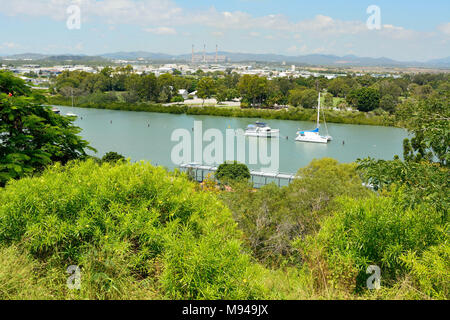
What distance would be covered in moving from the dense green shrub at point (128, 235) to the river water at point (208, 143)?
9.38 m

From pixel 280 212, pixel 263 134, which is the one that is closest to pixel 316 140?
pixel 263 134

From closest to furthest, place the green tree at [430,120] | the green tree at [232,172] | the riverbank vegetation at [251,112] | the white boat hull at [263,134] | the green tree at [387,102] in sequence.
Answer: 1. the green tree at [430,120]
2. the green tree at [232,172]
3. the white boat hull at [263,134]
4. the riverbank vegetation at [251,112]
5. the green tree at [387,102]

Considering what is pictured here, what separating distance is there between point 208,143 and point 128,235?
562 inches

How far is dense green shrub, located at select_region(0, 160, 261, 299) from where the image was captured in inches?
71.1

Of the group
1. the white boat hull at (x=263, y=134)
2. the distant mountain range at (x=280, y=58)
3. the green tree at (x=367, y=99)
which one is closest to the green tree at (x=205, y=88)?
the green tree at (x=367, y=99)

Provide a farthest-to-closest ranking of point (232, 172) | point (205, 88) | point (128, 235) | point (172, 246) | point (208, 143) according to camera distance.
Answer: point (205, 88), point (208, 143), point (232, 172), point (128, 235), point (172, 246)

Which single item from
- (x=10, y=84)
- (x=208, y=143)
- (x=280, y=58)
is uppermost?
(x=280, y=58)

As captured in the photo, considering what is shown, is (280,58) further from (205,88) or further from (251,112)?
(251,112)

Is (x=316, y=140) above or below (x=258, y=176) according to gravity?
above

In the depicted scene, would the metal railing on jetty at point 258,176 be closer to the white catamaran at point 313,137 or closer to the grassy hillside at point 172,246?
the white catamaran at point 313,137

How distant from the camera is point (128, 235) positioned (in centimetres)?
219

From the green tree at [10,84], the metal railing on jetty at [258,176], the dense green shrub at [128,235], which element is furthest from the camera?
the metal railing on jetty at [258,176]

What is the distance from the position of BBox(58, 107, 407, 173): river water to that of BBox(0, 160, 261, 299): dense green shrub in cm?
938

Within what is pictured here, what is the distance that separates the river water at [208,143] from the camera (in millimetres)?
14484
